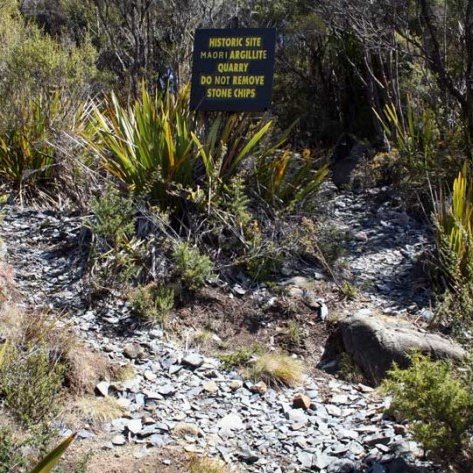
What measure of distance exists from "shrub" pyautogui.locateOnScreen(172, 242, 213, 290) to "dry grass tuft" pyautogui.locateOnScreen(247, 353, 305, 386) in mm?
1109

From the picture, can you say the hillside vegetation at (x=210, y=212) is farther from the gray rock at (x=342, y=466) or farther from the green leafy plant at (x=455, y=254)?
the gray rock at (x=342, y=466)

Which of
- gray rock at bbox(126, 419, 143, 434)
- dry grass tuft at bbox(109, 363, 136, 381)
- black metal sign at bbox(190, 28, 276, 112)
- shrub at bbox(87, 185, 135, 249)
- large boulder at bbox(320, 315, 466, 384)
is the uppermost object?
black metal sign at bbox(190, 28, 276, 112)

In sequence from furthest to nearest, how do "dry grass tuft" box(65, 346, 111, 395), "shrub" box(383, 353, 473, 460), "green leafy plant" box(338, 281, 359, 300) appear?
"green leafy plant" box(338, 281, 359, 300), "dry grass tuft" box(65, 346, 111, 395), "shrub" box(383, 353, 473, 460)

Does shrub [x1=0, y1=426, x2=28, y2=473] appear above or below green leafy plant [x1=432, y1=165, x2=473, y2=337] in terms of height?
below

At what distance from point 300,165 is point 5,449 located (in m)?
5.24

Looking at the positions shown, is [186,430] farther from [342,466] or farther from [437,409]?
[437,409]

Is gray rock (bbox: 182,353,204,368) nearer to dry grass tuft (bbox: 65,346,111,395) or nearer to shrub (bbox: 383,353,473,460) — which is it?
dry grass tuft (bbox: 65,346,111,395)

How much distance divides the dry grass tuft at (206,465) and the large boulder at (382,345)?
1.61 meters

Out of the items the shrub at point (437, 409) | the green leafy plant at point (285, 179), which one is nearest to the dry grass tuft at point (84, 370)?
the shrub at point (437, 409)

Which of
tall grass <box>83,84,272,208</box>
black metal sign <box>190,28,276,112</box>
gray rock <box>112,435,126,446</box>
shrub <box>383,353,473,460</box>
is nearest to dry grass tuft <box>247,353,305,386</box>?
gray rock <box>112,435,126,446</box>

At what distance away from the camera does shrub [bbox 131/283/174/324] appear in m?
6.03

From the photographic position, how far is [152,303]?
6.11m

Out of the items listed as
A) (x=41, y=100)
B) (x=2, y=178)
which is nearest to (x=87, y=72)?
(x=41, y=100)

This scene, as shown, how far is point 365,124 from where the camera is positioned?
15031 mm
